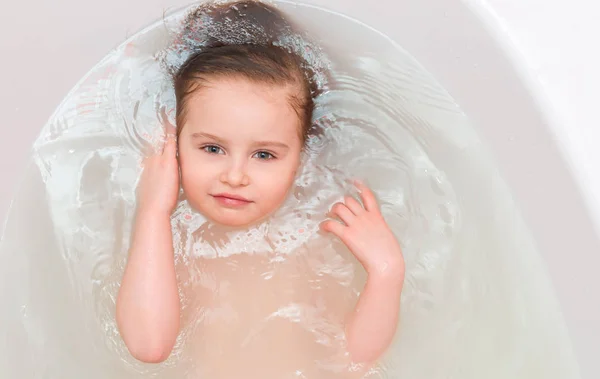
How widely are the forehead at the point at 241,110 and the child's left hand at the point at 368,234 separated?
7.5 inches

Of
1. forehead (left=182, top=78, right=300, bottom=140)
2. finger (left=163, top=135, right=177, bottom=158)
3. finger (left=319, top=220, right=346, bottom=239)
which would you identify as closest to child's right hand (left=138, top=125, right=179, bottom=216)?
finger (left=163, top=135, right=177, bottom=158)

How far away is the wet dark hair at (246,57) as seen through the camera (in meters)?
1.11

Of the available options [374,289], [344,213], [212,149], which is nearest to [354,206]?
[344,213]

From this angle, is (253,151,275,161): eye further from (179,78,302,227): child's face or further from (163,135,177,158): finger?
(163,135,177,158): finger

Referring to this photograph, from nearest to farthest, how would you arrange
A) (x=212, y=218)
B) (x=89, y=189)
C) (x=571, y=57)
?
1. (x=571, y=57)
2. (x=212, y=218)
3. (x=89, y=189)

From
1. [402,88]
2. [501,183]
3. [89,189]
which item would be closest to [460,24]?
[402,88]

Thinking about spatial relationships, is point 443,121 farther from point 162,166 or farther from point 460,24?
point 162,166

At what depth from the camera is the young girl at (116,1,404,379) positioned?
3.58ft

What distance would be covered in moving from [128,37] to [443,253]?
72 centimetres

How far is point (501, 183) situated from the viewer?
1.23 metres

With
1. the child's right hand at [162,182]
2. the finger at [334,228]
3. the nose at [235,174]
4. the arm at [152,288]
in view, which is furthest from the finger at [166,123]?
the finger at [334,228]

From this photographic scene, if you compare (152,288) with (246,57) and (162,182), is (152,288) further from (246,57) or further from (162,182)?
(246,57)

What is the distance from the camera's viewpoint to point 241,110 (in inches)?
42.1

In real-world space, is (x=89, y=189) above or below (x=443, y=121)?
below
